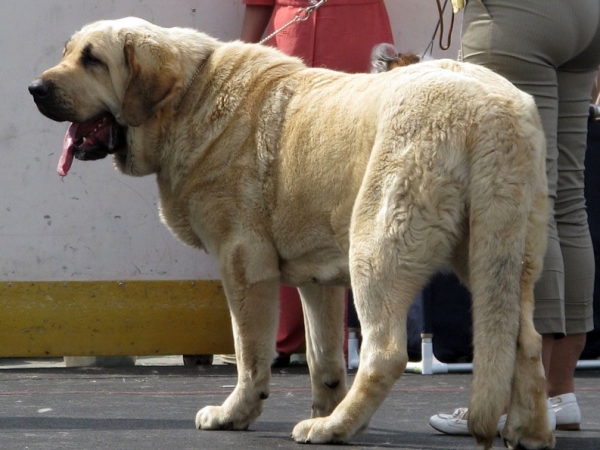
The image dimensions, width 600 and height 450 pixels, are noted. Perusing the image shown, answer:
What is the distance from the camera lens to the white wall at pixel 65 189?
619cm

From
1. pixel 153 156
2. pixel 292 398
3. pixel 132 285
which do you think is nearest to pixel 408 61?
pixel 153 156

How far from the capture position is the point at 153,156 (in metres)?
4.19

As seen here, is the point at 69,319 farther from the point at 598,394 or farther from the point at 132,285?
the point at 598,394

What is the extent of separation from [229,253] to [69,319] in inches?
98.9


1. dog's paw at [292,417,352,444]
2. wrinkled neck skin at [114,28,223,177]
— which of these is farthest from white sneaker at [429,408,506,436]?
wrinkled neck skin at [114,28,223,177]

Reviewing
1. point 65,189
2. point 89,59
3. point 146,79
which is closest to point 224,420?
point 146,79

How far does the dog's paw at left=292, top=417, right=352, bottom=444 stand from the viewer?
139 inches

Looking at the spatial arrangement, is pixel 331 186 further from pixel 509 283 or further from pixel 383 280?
pixel 509 283

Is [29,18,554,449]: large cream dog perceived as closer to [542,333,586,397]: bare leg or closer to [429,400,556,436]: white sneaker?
[429,400,556,436]: white sneaker

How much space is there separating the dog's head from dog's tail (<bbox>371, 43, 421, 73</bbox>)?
1.00m

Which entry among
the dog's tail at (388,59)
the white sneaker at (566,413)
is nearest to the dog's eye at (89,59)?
the dog's tail at (388,59)

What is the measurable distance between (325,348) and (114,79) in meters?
1.19

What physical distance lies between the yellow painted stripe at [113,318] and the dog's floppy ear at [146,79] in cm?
231

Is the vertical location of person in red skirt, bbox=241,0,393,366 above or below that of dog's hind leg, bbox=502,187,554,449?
above
